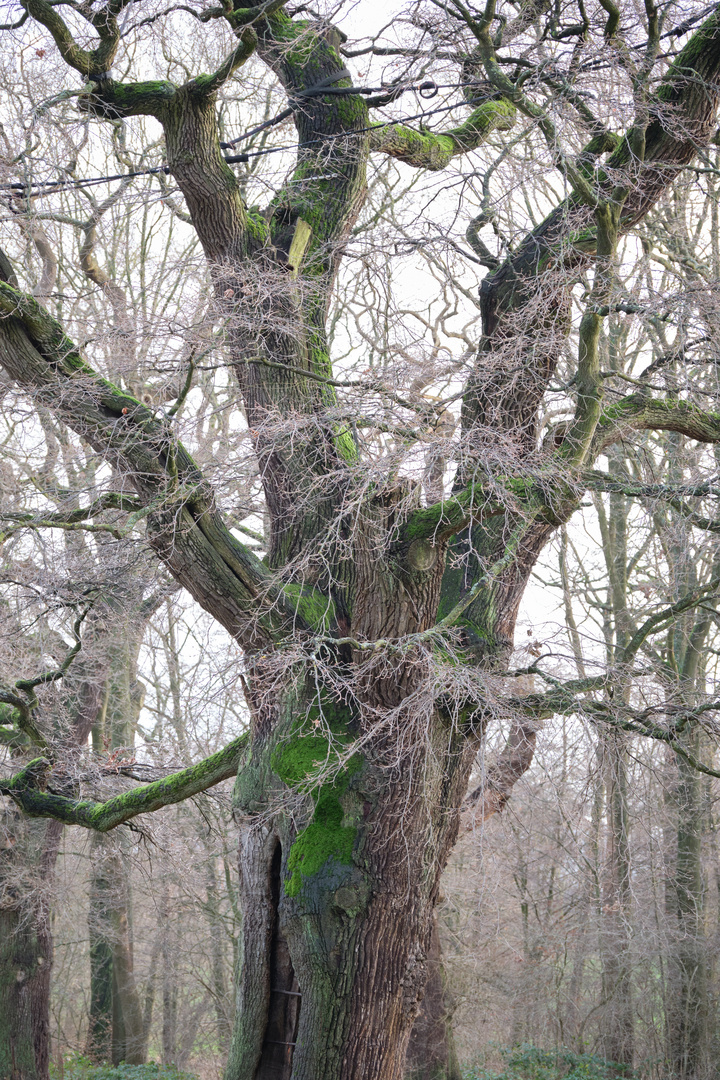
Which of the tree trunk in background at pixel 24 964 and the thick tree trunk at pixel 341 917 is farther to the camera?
the tree trunk in background at pixel 24 964

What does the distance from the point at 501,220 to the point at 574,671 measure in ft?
9.98

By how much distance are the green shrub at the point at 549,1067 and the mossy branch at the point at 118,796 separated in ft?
24.6

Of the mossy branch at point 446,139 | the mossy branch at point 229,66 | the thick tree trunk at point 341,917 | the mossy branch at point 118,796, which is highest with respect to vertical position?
the mossy branch at point 446,139

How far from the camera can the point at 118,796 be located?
6.95 m

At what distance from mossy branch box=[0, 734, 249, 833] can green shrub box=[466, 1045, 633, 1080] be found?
24.6ft

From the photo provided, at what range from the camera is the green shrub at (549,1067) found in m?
11.5

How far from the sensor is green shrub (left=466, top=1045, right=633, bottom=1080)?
11.5m

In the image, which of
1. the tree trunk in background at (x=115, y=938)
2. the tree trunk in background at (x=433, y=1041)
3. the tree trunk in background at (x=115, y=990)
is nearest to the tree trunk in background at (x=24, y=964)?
the tree trunk in background at (x=115, y=938)

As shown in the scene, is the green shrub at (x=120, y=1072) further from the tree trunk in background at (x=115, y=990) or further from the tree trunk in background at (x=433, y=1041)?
the tree trunk in background at (x=433, y=1041)

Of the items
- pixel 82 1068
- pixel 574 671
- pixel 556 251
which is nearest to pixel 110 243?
pixel 556 251

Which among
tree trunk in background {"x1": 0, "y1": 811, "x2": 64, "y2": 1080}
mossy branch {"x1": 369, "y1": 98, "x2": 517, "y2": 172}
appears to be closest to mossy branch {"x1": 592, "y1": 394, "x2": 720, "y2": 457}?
mossy branch {"x1": 369, "y1": 98, "x2": 517, "y2": 172}

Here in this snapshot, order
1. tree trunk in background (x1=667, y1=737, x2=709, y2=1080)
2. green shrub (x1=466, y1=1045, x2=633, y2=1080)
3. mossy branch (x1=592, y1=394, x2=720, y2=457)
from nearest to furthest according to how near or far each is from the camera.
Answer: mossy branch (x1=592, y1=394, x2=720, y2=457) → tree trunk in background (x1=667, y1=737, x2=709, y2=1080) → green shrub (x1=466, y1=1045, x2=633, y2=1080)

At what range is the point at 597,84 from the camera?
16.1ft

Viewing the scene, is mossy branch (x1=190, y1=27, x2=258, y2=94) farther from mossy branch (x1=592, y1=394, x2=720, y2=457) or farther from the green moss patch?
the green moss patch
